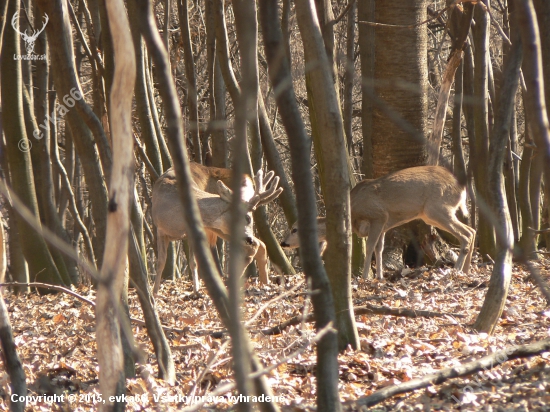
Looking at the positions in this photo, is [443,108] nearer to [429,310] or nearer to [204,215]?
[204,215]

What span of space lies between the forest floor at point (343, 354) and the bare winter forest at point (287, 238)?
0.02 metres

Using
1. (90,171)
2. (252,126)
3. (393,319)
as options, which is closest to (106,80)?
(90,171)

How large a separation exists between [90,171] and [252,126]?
582 centimetres

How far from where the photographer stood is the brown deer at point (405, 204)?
410 inches

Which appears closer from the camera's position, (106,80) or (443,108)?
(106,80)

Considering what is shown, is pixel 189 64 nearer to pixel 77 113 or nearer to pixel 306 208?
pixel 77 113

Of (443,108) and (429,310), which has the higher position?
(443,108)

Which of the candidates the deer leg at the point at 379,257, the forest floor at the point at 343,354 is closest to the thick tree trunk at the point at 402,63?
the deer leg at the point at 379,257

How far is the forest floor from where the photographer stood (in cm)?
381

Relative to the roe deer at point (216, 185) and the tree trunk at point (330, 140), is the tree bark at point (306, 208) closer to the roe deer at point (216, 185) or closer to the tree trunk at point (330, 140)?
the tree trunk at point (330, 140)

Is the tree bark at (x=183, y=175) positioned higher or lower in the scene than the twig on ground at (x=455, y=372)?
higher

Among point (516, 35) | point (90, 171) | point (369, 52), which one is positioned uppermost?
point (369, 52)

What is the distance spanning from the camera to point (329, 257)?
433 centimetres

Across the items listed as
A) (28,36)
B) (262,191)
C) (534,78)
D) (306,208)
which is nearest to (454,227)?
(262,191)
